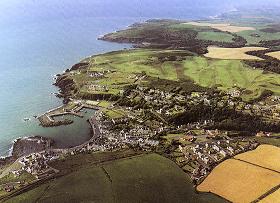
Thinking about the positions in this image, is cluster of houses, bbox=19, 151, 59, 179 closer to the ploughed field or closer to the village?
the village

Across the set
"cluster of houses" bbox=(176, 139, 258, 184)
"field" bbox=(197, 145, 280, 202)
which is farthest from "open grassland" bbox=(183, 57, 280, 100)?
"field" bbox=(197, 145, 280, 202)

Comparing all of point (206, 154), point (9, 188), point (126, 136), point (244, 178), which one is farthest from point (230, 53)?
point (9, 188)

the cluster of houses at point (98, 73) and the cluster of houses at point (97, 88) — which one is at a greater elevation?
the cluster of houses at point (98, 73)

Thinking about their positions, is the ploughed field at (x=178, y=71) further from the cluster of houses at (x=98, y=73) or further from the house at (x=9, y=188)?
the house at (x=9, y=188)

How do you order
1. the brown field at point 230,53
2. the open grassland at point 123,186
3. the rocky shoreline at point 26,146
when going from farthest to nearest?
the brown field at point 230,53
the rocky shoreline at point 26,146
the open grassland at point 123,186

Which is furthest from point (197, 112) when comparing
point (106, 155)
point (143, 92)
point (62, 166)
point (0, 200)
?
point (0, 200)

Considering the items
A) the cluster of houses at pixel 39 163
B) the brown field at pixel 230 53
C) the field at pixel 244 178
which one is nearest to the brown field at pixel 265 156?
the field at pixel 244 178

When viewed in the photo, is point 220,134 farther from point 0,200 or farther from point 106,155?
point 0,200
